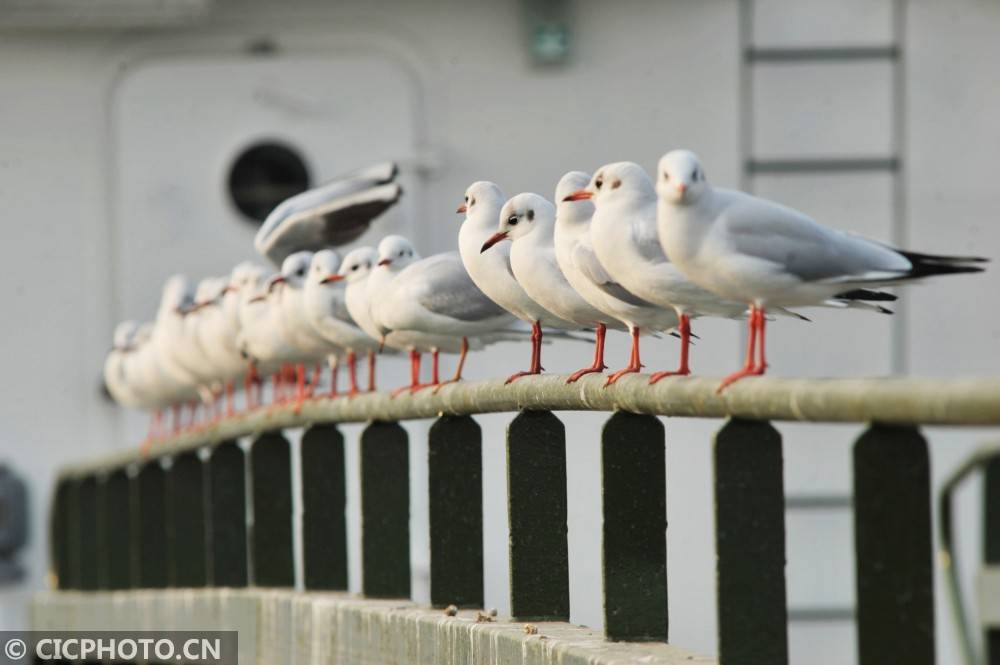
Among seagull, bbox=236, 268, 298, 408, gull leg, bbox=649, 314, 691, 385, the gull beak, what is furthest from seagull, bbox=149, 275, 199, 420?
gull leg, bbox=649, 314, 691, 385

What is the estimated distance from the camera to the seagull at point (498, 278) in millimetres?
7133

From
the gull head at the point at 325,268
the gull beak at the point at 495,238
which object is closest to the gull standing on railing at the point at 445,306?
the gull beak at the point at 495,238

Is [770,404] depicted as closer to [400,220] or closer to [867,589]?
[867,589]

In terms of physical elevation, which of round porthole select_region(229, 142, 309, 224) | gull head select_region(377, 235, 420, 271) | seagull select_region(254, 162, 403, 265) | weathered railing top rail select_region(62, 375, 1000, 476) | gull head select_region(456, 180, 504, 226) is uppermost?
round porthole select_region(229, 142, 309, 224)

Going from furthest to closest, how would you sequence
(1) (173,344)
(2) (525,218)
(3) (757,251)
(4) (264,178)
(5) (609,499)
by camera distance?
(4) (264,178)
(1) (173,344)
(2) (525,218)
(5) (609,499)
(3) (757,251)

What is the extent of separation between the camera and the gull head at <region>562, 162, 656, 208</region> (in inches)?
236

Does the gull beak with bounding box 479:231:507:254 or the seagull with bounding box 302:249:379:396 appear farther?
the seagull with bounding box 302:249:379:396

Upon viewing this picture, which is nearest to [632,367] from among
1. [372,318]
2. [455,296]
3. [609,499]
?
[609,499]

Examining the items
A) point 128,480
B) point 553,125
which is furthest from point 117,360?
point 553,125

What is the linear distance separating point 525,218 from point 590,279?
778 mm

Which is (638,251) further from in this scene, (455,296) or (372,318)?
(372,318)

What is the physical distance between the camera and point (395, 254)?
888 cm

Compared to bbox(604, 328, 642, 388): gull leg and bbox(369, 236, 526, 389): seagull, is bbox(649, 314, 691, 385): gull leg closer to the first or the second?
bbox(604, 328, 642, 388): gull leg

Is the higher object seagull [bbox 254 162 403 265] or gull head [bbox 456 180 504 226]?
seagull [bbox 254 162 403 265]
